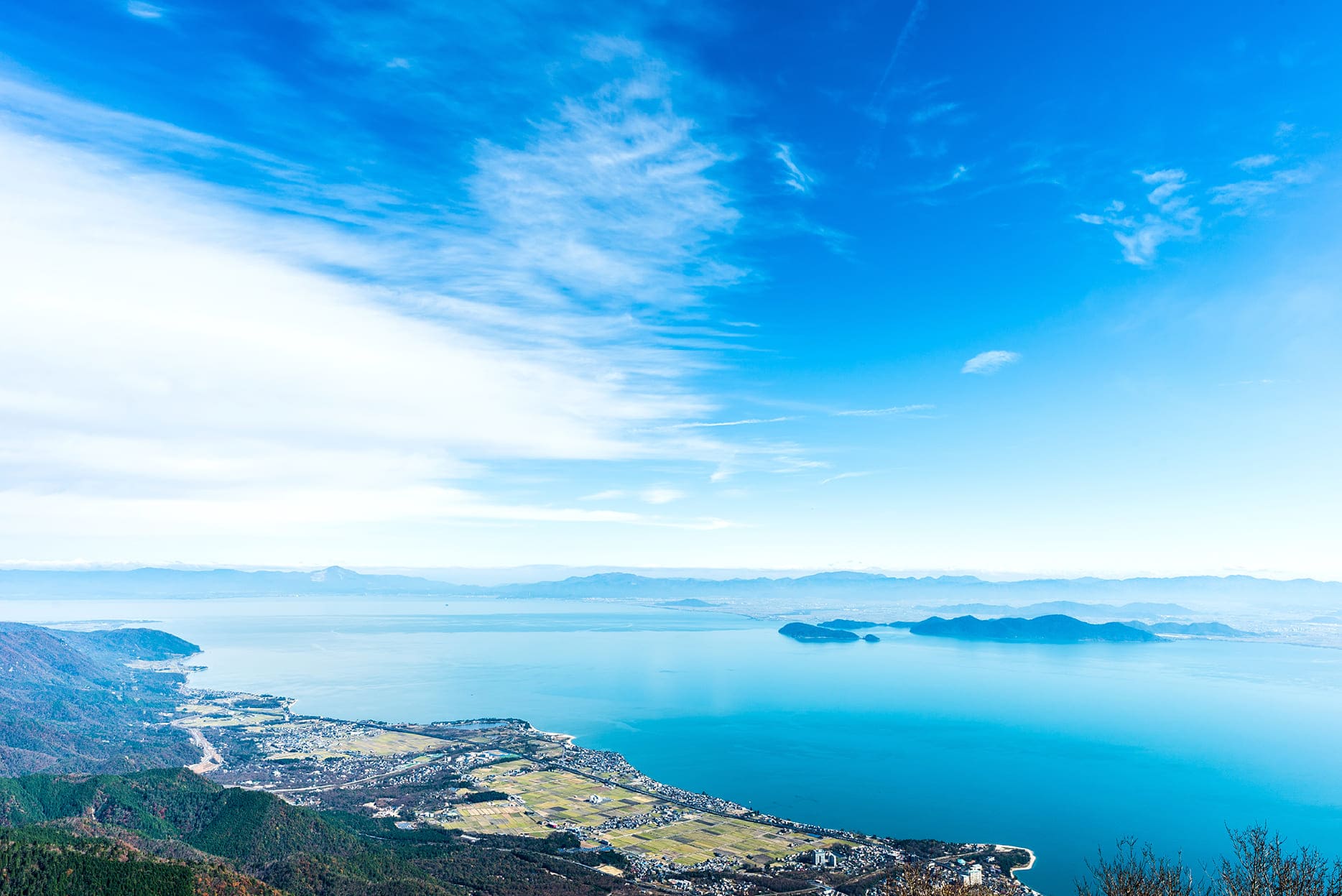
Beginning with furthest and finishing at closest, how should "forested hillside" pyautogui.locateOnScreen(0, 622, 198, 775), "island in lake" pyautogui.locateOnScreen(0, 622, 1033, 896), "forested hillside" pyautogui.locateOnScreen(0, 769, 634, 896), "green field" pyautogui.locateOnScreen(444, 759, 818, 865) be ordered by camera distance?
"forested hillside" pyautogui.locateOnScreen(0, 622, 198, 775) < "green field" pyautogui.locateOnScreen(444, 759, 818, 865) < "island in lake" pyautogui.locateOnScreen(0, 622, 1033, 896) < "forested hillside" pyautogui.locateOnScreen(0, 769, 634, 896)

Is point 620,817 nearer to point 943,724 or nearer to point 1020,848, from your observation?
point 1020,848

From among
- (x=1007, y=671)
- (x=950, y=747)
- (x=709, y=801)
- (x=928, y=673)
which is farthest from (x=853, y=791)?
(x=1007, y=671)

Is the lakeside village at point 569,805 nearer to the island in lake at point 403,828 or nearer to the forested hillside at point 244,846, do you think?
the island in lake at point 403,828

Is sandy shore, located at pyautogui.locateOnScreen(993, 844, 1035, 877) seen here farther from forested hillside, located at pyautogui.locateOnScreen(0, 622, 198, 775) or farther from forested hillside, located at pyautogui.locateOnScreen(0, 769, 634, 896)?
forested hillside, located at pyautogui.locateOnScreen(0, 622, 198, 775)

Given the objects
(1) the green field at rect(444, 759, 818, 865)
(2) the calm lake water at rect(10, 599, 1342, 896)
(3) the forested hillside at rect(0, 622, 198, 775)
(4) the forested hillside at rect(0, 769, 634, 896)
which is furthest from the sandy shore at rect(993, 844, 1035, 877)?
(3) the forested hillside at rect(0, 622, 198, 775)

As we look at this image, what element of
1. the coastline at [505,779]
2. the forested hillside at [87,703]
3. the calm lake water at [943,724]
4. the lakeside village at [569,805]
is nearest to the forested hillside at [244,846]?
the lakeside village at [569,805]

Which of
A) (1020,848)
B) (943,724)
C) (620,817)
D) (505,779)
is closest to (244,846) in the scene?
(505,779)
